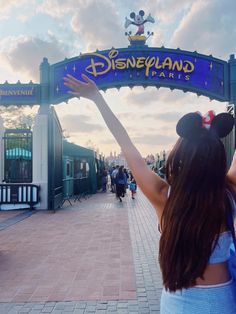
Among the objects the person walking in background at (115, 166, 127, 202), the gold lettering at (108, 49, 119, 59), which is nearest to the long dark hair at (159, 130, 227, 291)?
the gold lettering at (108, 49, 119, 59)

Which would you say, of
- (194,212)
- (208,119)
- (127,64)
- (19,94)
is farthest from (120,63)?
(194,212)

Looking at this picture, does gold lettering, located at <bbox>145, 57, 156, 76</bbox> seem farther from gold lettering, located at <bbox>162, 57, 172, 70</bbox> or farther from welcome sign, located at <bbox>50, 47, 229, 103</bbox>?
gold lettering, located at <bbox>162, 57, 172, 70</bbox>

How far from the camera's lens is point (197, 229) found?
4.79 ft

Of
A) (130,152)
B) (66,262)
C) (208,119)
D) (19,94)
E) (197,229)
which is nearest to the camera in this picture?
(197,229)

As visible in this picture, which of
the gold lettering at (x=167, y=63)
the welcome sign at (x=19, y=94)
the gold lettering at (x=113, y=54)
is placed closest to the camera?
the gold lettering at (x=113, y=54)

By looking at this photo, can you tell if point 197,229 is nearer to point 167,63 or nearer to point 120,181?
point 167,63

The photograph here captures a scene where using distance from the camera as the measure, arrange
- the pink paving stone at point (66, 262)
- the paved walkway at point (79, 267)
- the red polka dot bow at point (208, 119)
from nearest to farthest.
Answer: the red polka dot bow at point (208, 119), the paved walkway at point (79, 267), the pink paving stone at point (66, 262)

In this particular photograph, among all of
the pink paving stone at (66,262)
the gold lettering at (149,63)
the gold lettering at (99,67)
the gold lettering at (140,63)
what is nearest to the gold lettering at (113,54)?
the gold lettering at (99,67)

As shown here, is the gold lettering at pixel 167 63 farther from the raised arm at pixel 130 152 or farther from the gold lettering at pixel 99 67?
the raised arm at pixel 130 152

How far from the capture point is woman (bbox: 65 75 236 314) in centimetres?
146

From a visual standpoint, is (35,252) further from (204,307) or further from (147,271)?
(204,307)

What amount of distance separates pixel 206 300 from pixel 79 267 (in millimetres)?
4387

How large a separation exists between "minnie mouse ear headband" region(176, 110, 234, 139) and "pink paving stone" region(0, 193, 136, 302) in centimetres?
327

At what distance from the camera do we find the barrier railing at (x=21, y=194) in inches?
514
